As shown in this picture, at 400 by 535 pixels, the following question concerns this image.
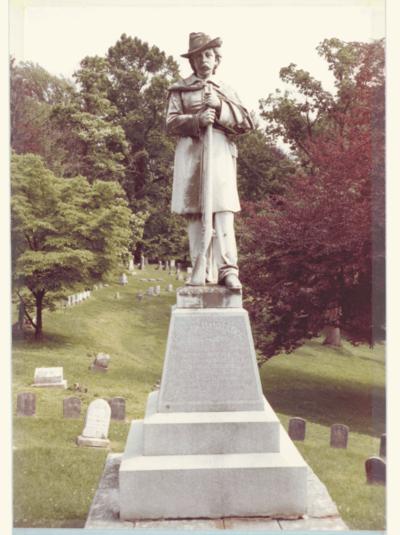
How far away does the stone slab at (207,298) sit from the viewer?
480 centimetres

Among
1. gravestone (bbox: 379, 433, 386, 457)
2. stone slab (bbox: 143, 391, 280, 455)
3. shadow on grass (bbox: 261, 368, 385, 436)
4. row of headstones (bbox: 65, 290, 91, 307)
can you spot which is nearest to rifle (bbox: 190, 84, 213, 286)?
stone slab (bbox: 143, 391, 280, 455)

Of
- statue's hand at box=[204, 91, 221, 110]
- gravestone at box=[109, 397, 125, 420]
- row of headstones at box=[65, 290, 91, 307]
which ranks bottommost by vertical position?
gravestone at box=[109, 397, 125, 420]

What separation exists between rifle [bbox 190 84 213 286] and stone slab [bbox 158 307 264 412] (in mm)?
343

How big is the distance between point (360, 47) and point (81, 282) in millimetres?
6790

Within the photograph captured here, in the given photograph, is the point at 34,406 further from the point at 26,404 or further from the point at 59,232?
the point at 59,232

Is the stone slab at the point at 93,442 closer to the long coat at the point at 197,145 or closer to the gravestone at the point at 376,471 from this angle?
the gravestone at the point at 376,471

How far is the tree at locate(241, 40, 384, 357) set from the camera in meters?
8.59

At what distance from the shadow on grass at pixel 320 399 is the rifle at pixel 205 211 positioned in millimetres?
4918

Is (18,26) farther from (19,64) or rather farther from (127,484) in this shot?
(127,484)

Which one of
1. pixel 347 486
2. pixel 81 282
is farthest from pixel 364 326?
pixel 81 282

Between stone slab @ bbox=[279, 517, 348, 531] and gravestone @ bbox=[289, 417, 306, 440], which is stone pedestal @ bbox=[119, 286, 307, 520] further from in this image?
gravestone @ bbox=[289, 417, 306, 440]

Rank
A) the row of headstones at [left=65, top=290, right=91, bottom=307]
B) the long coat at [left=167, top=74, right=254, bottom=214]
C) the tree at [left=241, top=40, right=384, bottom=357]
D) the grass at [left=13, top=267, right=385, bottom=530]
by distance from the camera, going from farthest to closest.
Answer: the row of headstones at [left=65, top=290, right=91, bottom=307] → the tree at [left=241, top=40, right=384, bottom=357] → the grass at [left=13, top=267, right=385, bottom=530] → the long coat at [left=167, top=74, right=254, bottom=214]

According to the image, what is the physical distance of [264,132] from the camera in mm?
10617

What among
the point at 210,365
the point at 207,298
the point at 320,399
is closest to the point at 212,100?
the point at 207,298
